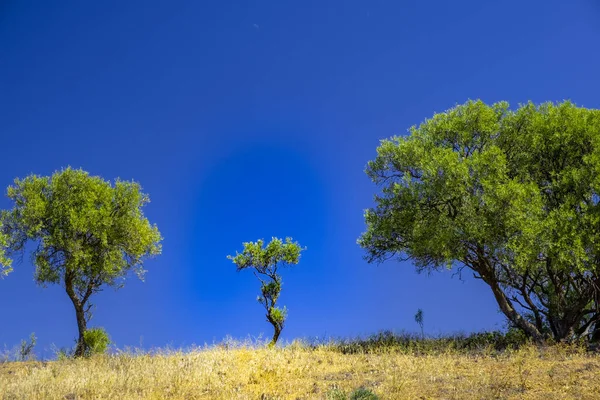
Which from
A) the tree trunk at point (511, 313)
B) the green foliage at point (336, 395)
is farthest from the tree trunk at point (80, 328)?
the tree trunk at point (511, 313)

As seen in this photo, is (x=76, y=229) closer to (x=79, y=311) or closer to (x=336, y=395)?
(x=79, y=311)

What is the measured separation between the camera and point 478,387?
12867mm

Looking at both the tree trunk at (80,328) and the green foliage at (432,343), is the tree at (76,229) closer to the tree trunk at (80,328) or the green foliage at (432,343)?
the tree trunk at (80,328)

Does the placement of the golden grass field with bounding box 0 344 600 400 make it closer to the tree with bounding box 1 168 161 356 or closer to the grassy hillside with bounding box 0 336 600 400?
the grassy hillside with bounding box 0 336 600 400

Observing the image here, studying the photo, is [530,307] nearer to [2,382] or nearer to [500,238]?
[500,238]

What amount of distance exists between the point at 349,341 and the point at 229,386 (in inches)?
477

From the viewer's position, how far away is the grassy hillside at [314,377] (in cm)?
1283

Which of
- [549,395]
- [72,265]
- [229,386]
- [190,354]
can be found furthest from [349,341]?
[72,265]

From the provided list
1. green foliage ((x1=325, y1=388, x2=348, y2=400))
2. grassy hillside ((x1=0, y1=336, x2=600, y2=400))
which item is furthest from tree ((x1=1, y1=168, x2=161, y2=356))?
green foliage ((x1=325, y1=388, x2=348, y2=400))

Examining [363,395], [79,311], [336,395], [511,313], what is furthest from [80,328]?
[511,313]

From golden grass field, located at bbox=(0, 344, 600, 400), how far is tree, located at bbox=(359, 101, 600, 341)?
474 cm

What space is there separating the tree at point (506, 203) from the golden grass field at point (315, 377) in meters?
4.74

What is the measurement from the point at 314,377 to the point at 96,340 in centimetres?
1619

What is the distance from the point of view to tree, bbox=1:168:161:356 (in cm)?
2717
